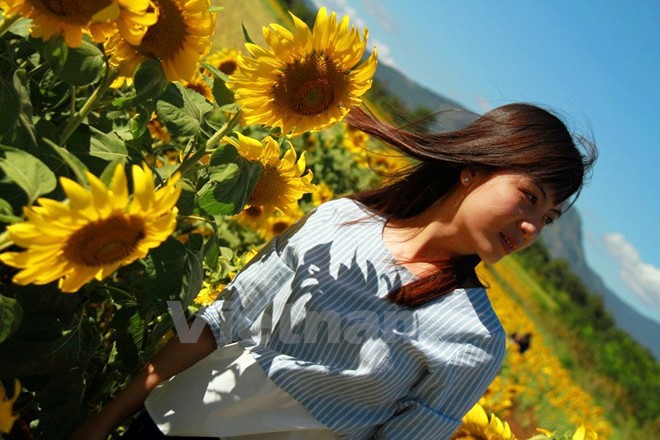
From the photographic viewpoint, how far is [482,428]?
167 centimetres

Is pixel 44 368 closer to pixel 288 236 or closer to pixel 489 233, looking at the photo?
pixel 288 236

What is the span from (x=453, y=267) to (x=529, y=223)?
0.55 ft

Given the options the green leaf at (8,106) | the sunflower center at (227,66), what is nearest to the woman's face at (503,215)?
the green leaf at (8,106)

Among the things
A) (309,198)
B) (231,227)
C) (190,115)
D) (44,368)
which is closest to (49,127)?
(190,115)

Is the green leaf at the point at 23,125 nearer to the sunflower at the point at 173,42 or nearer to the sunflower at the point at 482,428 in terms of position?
the sunflower at the point at 173,42

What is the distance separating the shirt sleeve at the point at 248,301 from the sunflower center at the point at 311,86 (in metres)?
0.33

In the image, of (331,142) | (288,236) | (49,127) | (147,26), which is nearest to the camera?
(147,26)

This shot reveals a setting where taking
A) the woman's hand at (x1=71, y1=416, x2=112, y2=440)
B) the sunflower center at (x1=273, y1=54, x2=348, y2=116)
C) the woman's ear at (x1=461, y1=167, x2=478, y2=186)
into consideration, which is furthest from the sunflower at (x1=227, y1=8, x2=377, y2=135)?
the woman's hand at (x1=71, y1=416, x2=112, y2=440)

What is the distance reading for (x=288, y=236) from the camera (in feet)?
5.09

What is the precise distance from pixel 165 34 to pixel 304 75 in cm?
25

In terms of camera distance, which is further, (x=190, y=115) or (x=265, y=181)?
(x=265, y=181)

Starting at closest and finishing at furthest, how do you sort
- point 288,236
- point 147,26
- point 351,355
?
1. point 147,26
2. point 351,355
3. point 288,236

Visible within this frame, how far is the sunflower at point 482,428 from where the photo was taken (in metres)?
1.66

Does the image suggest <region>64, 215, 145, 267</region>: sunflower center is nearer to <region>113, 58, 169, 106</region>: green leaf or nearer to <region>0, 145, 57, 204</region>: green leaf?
<region>0, 145, 57, 204</region>: green leaf
